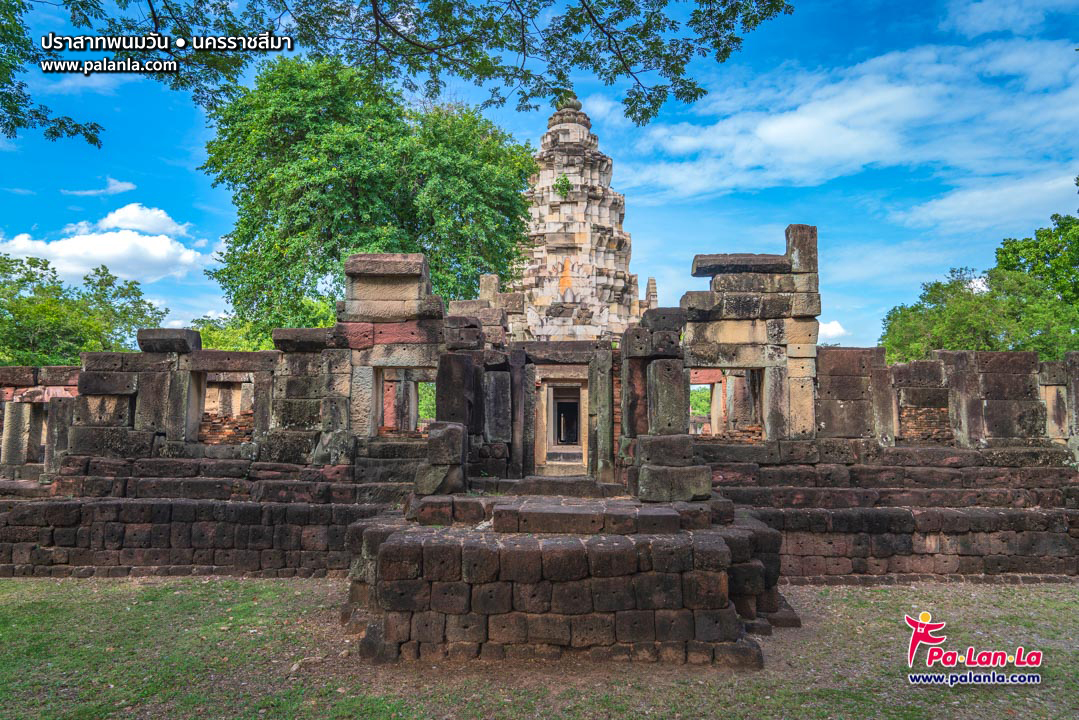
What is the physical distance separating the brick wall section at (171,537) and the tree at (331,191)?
25.7ft

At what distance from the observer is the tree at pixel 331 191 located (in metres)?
15.8

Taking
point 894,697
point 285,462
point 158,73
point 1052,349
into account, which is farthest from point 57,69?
point 1052,349

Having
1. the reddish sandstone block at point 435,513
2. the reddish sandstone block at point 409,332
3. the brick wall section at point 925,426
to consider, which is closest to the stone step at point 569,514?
the reddish sandstone block at point 435,513

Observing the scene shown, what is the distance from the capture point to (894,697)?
5047 mm

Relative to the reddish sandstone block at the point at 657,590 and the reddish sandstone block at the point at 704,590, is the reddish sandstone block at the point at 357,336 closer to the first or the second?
the reddish sandstone block at the point at 657,590

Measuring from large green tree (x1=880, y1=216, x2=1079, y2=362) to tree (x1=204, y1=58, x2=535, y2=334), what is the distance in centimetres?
1423

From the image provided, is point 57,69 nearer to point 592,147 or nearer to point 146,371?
point 146,371

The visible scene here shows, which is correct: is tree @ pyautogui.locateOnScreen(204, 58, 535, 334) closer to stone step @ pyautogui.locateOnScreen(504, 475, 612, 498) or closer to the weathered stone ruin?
the weathered stone ruin

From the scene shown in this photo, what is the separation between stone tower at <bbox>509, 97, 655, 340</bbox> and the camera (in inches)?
925

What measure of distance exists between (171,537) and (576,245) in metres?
18.2

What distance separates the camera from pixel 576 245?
2439 centimetres

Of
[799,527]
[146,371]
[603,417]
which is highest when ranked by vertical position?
[146,371]

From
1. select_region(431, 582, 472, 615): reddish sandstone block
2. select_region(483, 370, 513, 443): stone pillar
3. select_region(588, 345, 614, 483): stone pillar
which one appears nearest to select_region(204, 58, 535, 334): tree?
select_region(483, 370, 513, 443): stone pillar

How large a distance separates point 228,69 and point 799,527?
905 cm
